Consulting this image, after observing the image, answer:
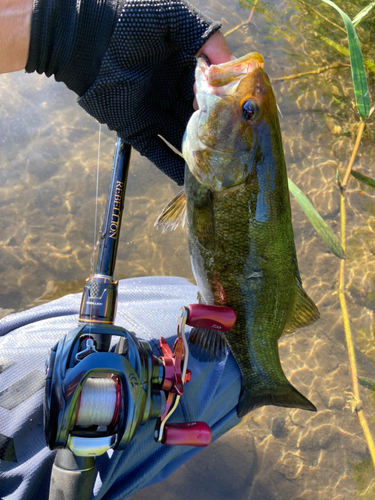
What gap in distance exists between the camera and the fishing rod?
1.34 m

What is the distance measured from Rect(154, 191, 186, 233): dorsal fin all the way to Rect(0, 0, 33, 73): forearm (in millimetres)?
1007

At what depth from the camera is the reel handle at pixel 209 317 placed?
1.72 m

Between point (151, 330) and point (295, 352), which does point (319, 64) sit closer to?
point (295, 352)

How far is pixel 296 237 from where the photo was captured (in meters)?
4.23

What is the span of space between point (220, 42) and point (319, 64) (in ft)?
11.7

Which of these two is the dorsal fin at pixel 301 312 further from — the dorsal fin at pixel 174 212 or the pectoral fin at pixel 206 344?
the dorsal fin at pixel 174 212

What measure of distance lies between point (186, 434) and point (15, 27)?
198cm

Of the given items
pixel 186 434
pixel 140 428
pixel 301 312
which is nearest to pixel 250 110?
pixel 301 312

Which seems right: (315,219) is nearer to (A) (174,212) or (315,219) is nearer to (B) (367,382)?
(A) (174,212)

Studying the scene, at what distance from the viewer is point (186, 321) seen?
1.71 meters

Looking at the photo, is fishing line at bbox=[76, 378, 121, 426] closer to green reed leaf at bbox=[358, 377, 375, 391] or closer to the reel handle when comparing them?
the reel handle

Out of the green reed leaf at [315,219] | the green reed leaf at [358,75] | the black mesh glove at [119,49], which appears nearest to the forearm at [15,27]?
the black mesh glove at [119,49]

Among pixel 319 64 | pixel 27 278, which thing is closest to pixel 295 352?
pixel 27 278

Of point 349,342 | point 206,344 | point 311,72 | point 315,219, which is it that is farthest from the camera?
point 311,72
